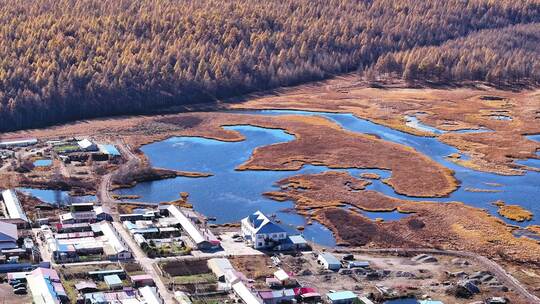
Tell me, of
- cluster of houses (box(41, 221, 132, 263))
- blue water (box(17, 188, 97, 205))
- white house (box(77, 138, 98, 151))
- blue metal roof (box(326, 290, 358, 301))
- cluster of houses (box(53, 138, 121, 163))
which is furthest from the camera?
white house (box(77, 138, 98, 151))

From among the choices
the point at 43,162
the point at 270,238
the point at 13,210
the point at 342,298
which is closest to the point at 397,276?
the point at 342,298

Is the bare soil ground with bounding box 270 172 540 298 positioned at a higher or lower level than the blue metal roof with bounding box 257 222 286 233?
lower

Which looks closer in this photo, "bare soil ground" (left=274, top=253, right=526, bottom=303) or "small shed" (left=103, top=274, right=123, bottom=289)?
"small shed" (left=103, top=274, right=123, bottom=289)

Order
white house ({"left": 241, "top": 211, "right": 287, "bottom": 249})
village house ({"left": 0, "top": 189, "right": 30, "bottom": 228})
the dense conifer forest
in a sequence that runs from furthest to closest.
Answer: the dense conifer forest
village house ({"left": 0, "top": 189, "right": 30, "bottom": 228})
white house ({"left": 241, "top": 211, "right": 287, "bottom": 249})

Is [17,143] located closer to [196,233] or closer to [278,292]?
[196,233]

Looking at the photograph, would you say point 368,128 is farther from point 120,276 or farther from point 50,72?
point 120,276

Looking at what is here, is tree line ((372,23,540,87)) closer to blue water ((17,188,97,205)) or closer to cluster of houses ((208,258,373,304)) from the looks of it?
blue water ((17,188,97,205))

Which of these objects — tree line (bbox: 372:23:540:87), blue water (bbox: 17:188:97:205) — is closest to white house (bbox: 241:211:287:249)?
blue water (bbox: 17:188:97:205)
